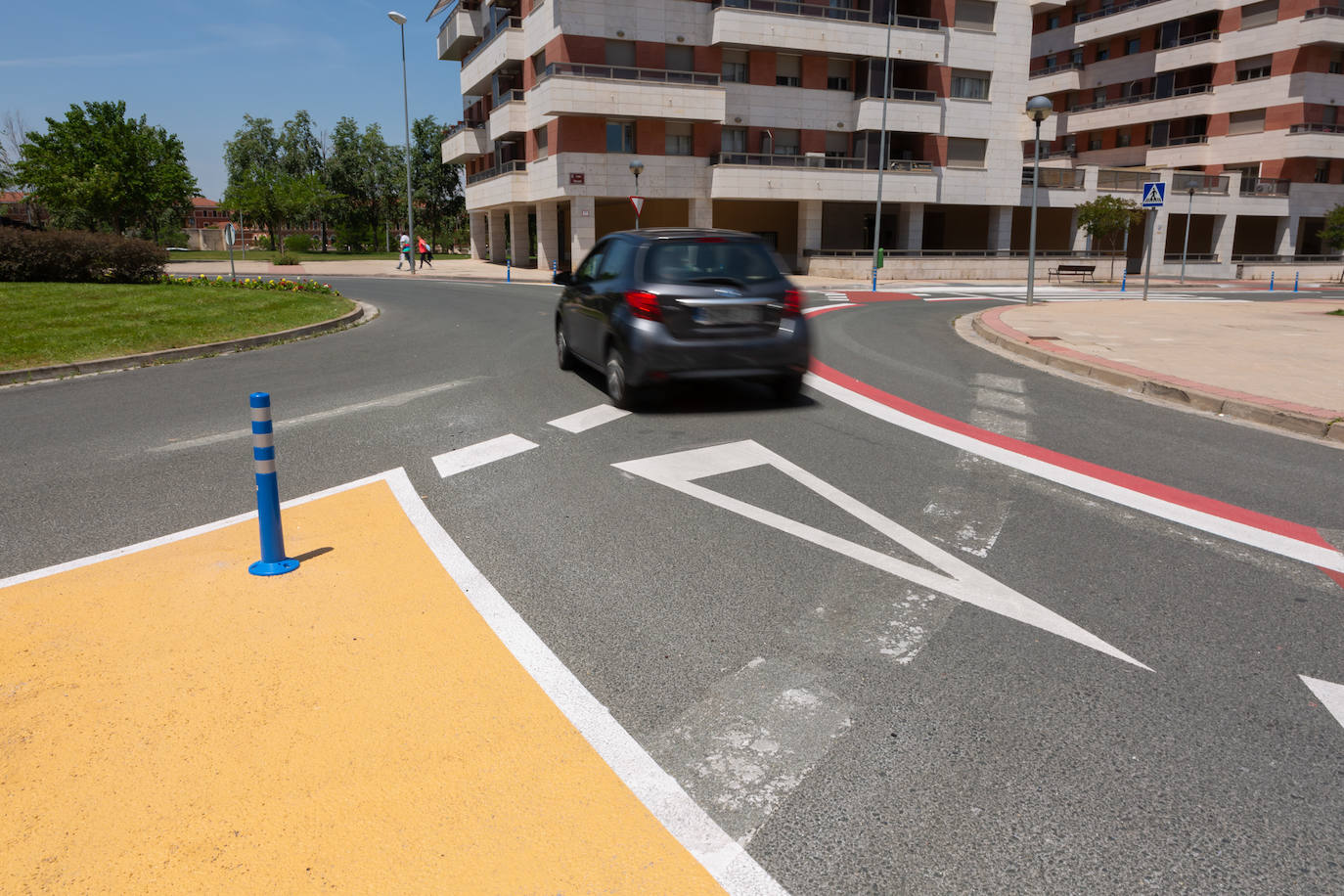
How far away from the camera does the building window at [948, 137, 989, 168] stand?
146ft

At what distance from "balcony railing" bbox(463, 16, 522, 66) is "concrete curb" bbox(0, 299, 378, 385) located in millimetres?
32527

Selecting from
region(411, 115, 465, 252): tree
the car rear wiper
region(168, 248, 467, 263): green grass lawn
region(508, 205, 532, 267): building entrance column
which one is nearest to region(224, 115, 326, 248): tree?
region(168, 248, 467, 263): green grass lawn

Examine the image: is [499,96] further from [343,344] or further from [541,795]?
[541,795]

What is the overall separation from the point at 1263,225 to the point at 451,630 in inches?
A: 2619

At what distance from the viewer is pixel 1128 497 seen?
19.5ft

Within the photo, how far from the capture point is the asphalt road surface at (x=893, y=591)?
2.63 m

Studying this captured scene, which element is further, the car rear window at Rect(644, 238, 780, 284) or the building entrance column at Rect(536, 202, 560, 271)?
the building entrance column at Rect(536, 202, 560, 271)

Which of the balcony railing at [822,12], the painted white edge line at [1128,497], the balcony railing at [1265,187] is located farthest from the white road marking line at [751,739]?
the balcony railing at [1265,187]

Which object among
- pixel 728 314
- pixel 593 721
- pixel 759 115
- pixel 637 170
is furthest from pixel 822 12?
pixel 593 721

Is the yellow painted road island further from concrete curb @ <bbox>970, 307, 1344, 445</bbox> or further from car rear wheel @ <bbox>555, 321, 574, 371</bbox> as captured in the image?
concrete curb @ <bbox>970, 307, 1344, 445</bbox>

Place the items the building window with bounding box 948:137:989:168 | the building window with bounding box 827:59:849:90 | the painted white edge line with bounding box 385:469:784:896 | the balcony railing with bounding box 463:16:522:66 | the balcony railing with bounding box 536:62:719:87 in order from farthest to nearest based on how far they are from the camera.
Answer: the building window with bounding box 948:137:989:168, the balcony railing with bounding box 463:16:522:66, the building window with bounding box 827:59:849:90, the balcony railing with bounding box 536:62:719:87, the painted white edge line with bounding box 385:469:784:896

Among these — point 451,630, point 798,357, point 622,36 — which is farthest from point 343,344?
point 622,36

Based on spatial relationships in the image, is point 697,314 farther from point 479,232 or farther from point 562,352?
point 479,232

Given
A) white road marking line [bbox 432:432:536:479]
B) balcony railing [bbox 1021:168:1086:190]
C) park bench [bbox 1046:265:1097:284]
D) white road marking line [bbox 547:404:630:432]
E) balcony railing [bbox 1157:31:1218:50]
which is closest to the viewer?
white road marking line [bbox 432:432:536:479]
